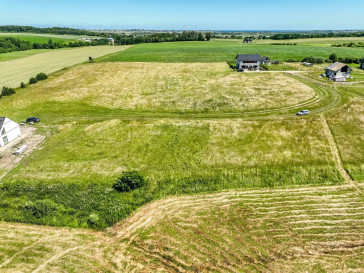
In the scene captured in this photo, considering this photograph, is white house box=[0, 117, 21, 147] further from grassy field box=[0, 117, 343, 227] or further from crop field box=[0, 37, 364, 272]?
grassy field box=[0, 117, 343, 227]

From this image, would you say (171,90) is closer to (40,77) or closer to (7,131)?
(7,131)

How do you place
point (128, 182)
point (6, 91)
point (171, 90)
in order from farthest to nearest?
point (171, 90)
point (6, 91)
point (128, 182)

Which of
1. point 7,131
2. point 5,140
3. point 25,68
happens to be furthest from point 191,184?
point 25,68

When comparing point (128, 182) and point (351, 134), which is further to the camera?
point (351, 134)

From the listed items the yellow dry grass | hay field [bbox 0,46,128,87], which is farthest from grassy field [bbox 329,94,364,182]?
hay field [bbox 0,46,128,87]

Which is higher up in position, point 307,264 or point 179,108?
point 179,108

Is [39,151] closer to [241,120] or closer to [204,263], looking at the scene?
[204,263]

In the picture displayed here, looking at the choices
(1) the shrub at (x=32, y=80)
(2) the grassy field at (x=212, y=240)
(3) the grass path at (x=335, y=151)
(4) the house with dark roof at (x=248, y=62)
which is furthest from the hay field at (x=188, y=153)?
(4) the house with dark roof at (x=248, y=62)

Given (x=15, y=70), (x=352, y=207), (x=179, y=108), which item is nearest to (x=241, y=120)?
(x=179, y=108)
